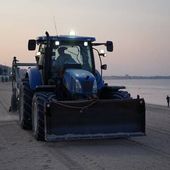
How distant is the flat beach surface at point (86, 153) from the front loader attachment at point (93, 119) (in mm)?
269

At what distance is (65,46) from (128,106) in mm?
2618

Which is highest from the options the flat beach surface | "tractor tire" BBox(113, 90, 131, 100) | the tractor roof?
the tractor roof

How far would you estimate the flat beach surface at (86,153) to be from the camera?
854 cm

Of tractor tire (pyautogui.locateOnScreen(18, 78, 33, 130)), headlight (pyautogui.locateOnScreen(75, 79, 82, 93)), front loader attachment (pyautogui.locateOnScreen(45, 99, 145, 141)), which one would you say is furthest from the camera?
tractor tire (pyautogui.locateOnScreen(18, 78, 33, 130))

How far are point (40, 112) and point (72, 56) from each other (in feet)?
7.13

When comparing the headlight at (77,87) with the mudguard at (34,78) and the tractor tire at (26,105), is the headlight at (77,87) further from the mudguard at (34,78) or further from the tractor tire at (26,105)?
the tractor tire at (26,105)

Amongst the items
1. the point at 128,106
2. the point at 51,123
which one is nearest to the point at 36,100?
the point at 51,123

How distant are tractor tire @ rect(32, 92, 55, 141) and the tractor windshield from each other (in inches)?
41.9

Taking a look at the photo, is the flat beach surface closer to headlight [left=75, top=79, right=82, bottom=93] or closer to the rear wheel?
the rear wheel

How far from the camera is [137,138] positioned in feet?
39.4

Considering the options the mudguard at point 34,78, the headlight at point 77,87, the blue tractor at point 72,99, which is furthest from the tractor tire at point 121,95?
the mudguard at point 34,78

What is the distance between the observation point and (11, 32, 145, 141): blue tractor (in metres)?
10.7

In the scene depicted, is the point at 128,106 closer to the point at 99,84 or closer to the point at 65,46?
the point at 99,84

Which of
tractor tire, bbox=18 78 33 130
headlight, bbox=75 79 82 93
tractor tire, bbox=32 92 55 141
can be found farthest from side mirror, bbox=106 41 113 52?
tractor tire, bbox=18 78 33 130
